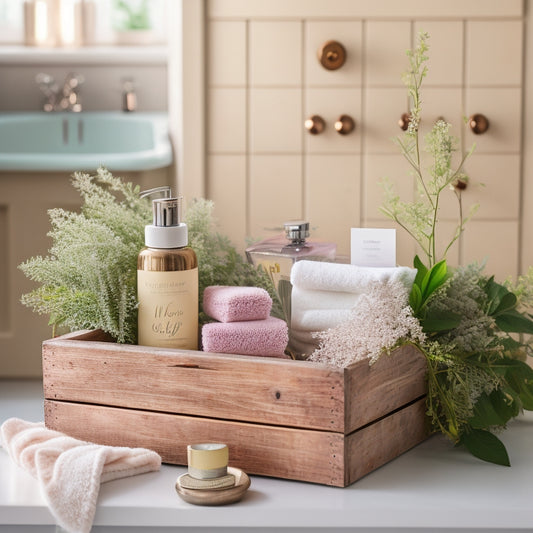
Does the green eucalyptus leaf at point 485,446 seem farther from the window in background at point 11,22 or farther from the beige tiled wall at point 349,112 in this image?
the window in background at point 11,22

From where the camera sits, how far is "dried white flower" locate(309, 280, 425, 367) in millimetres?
870

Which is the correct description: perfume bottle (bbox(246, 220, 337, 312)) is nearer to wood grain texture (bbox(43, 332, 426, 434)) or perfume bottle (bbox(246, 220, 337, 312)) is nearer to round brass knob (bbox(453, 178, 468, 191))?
wood grain texture (bbox(43, 332, 426, 434))

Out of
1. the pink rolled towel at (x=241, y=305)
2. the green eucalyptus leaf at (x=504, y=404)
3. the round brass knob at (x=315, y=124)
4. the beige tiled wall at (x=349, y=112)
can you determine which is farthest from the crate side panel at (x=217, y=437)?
the round brass knob at (x=315, y=124)

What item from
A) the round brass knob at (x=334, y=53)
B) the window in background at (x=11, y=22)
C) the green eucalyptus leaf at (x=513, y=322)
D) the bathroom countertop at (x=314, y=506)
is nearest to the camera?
the bathroom countertop at (x=314, y=506)

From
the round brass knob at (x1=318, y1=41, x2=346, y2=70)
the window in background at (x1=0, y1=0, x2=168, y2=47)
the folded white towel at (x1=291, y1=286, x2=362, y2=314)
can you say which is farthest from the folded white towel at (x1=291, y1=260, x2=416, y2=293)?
the window in background at (x1=0, y1=0, x2=168, y2=47)

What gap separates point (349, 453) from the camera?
86 cm

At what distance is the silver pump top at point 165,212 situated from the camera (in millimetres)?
931

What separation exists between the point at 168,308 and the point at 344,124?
138 cm

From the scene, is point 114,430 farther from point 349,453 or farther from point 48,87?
point 48,87

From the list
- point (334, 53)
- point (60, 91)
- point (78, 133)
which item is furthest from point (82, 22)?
point (334, 53)

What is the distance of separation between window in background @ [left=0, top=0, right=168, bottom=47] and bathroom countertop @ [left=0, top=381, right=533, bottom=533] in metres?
2.45

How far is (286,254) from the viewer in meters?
1.06

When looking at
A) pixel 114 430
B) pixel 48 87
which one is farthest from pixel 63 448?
pixel 48 87

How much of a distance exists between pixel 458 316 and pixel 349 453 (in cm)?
22
